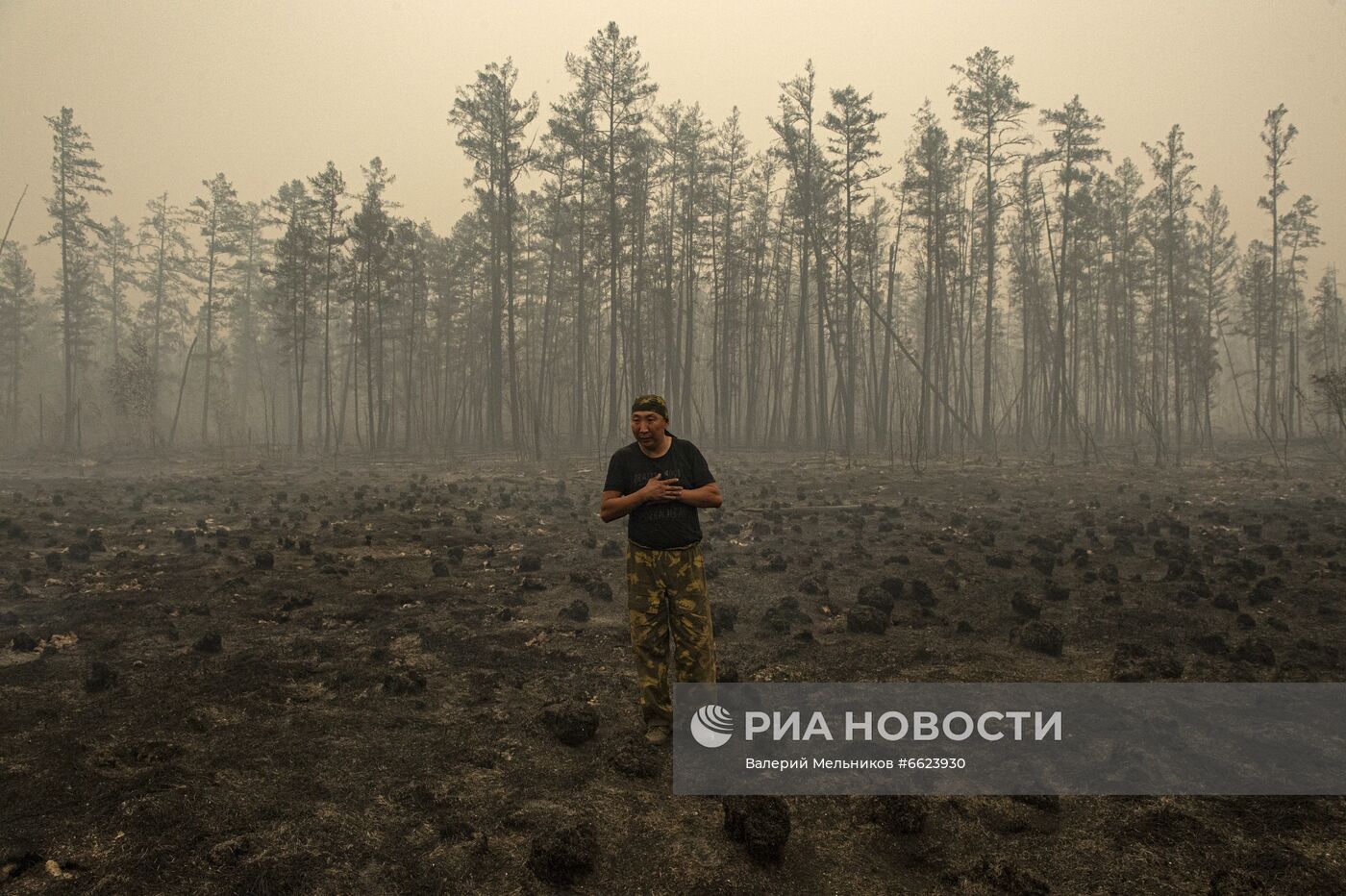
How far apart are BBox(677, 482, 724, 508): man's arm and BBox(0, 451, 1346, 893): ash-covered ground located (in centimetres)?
162

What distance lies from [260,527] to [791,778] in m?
11.1

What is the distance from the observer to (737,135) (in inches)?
1310

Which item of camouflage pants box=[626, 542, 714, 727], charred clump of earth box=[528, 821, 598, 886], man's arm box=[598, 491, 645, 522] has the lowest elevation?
charred clump of earth box=[528, 821, 598, 886]

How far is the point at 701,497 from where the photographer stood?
4.41 metres

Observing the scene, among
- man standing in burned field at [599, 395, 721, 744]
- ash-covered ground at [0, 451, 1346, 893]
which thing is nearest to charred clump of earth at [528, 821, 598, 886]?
ash-covered ground at [0, 451, 1346, 893]

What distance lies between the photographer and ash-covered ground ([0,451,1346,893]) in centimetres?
332

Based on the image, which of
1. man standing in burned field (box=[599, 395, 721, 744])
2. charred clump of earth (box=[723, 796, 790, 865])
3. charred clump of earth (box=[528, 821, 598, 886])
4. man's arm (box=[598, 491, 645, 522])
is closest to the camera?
charred clump of earth (box=[528, 821, 598, 886])

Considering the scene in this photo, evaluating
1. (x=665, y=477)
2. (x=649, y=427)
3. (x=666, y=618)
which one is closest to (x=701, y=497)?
(x=665, y=477)

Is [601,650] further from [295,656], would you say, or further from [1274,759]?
[1274,759]

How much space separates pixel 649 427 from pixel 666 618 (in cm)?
127

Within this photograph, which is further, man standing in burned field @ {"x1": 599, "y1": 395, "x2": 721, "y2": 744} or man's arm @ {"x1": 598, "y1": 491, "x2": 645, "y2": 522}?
man standing in burned field @ {"x1": 599, "y1": 395, "x2": 721, "y2": 744}

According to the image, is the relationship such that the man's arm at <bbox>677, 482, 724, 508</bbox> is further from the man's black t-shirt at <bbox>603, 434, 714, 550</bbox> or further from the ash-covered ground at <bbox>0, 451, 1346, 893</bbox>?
the ash-covered ground at <bbox>0, 451, 1346, 893</bbox>

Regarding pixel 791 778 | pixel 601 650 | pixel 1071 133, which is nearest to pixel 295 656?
pixel 601 650

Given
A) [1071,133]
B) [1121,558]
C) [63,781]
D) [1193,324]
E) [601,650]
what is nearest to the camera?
[63,781]
